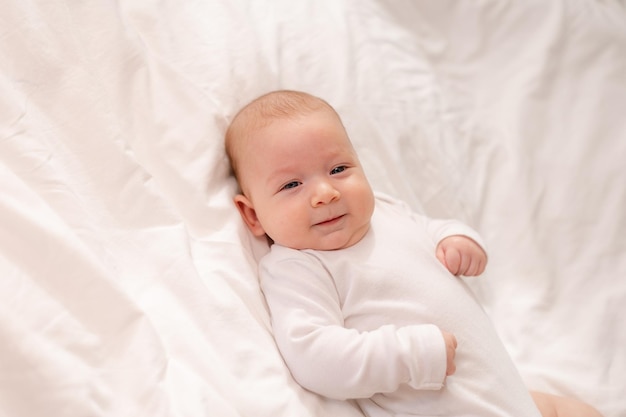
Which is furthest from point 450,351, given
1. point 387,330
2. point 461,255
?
point 461,255

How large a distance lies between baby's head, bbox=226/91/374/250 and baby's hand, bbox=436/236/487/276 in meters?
0.16

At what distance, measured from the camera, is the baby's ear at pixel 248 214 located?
1.26 meters

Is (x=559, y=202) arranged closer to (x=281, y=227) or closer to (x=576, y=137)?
(x=576, y=137)

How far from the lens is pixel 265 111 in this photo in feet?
4.16

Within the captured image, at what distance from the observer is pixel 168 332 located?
1.00 meters

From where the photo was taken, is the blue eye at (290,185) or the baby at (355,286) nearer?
the baby at (355,286)

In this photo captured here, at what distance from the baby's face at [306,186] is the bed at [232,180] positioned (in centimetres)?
8

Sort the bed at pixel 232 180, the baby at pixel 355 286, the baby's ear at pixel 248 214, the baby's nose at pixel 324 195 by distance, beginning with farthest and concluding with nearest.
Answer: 1. the baby's ear at pixel 248 214
2. the baby's nose at pixel 324 195
3. the baby at pixel 355 286
4. the bed at pixel 232 180

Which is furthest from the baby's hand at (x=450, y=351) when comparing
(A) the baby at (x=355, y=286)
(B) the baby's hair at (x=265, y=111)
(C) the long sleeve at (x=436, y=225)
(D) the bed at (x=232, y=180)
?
(B) the baby's hair at (x=265, y=111)

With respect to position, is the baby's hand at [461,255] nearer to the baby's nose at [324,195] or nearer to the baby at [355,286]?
the baby at [355,286]

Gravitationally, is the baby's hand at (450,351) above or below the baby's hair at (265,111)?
below

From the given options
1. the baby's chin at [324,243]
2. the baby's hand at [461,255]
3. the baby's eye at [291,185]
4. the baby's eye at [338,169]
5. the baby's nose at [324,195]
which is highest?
the baby's eye at [291,185]

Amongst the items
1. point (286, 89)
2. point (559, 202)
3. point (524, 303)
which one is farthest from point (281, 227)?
point (559, 202)

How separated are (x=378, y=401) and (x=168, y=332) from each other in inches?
13.6
